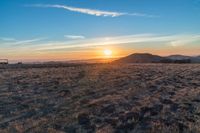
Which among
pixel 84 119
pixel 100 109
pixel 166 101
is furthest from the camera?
pixel 166 101

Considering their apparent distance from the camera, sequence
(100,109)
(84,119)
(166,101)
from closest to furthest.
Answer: (84,119) → (100,109) → (166,101)

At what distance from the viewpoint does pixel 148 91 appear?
58.2 feet

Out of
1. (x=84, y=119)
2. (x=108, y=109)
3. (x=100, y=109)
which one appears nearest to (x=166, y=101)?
(x=108, y=109)

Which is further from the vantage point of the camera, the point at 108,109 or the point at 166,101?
the point at 166,101

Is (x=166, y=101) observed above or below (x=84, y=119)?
above

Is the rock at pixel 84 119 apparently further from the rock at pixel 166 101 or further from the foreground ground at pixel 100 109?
the rock at pixel 166 101

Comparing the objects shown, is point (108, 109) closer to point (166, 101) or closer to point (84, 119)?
point (84, 119)

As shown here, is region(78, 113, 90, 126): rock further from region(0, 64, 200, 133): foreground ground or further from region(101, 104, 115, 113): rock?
region(101, 104, 115, 113): rock

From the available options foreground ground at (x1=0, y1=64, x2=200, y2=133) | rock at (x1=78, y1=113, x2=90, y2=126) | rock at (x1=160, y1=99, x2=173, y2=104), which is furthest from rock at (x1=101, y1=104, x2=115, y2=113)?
rock at (x1=160, y1=99, x2=173, y2=104)

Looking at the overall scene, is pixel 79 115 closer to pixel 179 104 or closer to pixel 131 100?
pixel 131 100

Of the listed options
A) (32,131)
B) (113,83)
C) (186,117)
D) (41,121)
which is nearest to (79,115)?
(41,121)

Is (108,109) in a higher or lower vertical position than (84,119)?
higher

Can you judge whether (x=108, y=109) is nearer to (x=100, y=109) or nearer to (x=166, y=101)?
(x=100, y=109)

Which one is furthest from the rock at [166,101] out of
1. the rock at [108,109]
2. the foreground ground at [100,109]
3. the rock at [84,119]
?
the rock at [84,119]
